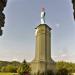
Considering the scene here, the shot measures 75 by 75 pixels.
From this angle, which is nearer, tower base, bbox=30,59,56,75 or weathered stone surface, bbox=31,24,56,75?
tower base, bbox=30,59,56,75

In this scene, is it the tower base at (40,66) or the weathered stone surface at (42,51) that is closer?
the tower base at (40,66)

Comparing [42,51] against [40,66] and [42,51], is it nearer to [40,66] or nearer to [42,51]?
[42,51]

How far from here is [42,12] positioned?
5241cm

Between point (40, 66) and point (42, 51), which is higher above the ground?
point (42, 51)

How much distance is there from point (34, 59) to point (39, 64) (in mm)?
1767

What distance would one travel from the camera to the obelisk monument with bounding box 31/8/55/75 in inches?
1860

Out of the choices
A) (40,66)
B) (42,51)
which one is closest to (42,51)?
(42,51)

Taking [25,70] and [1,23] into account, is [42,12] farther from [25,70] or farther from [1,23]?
[1,23]

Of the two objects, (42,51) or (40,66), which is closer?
(40,66)

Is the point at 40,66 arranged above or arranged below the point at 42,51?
below

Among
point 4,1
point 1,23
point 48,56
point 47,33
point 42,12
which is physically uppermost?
point 42,12

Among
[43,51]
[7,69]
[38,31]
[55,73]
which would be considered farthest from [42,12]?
[7,69]

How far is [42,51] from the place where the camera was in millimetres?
47844

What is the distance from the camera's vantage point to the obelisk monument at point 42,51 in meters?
47.2
